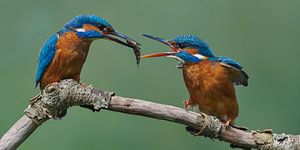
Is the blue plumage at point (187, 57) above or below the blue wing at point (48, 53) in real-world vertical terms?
above

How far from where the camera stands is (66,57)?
189 centimetres

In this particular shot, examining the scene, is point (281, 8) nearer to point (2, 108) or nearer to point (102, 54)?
point (102, 54)

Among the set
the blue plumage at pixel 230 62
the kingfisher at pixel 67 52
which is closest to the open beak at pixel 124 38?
the kingfisher at pixel 67 52

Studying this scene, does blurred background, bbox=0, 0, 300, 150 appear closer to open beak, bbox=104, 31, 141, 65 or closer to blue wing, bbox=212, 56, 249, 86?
blue wing, bbox=212, 56, 249, 86

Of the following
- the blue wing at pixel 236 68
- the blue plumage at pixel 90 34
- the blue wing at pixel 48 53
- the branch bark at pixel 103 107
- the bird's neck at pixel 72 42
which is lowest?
the branch bark at pixel 103 107

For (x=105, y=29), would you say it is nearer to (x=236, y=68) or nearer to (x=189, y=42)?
(x=189, y=42)

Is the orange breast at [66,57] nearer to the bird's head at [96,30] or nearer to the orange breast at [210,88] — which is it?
the bird's head at [96,30]

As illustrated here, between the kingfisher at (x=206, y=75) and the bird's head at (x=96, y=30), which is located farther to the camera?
the kingfisher at (x=206, y=75)

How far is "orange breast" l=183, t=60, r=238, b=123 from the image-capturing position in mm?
1964

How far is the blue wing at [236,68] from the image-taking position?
6.39ft

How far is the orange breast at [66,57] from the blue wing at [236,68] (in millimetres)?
422

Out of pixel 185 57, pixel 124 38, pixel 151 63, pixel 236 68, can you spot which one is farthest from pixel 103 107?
pixel 151 63

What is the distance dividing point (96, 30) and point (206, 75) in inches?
14.9

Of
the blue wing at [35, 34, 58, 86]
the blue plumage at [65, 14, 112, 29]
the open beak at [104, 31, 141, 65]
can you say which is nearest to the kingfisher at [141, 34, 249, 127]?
the open beak at [104, 31, 141, 65]
